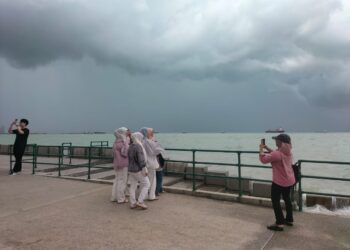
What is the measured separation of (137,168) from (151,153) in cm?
76

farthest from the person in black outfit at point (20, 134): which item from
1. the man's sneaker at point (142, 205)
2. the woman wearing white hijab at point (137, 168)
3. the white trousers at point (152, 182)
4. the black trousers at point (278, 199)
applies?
the black trousers at point (278, 199)

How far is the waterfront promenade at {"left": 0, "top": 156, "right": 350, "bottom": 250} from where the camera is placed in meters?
4.77

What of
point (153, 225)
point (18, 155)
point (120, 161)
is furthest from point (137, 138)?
point (18, 155)

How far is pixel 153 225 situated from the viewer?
18.3 feet

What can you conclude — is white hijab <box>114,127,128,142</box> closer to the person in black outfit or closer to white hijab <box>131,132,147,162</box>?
white hijab <box>131,132,147,162</box>

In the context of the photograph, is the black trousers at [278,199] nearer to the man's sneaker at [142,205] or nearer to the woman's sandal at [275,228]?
the woman's sandal at [275,228]

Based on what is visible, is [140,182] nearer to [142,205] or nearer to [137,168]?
[137,168]

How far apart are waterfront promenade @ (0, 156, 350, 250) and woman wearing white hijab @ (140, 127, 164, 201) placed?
0.35m

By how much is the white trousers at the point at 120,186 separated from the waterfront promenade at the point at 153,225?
23 centimetres

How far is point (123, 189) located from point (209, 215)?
81.0 inches

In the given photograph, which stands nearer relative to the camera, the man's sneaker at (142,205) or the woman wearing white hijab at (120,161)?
the man's sneaker at (142,205)

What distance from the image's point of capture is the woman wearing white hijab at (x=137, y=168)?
6613 millimetres

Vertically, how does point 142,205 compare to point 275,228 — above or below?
above

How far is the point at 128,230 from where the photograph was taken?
5.28 meters
